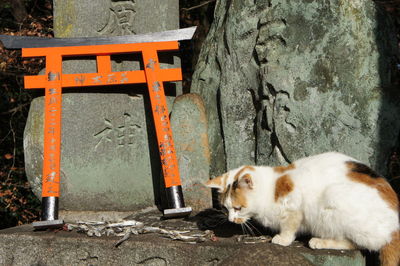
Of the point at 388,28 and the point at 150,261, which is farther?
the point at 388,28

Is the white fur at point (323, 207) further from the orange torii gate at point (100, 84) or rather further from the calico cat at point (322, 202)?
the orange torii gate at point (100, 84)

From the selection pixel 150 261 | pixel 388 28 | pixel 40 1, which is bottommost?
pixel 150 261

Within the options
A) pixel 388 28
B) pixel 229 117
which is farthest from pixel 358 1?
pixel 229 117

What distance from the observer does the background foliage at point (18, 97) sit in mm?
7402

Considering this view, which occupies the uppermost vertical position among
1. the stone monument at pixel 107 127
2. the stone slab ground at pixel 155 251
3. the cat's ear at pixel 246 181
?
the stone monument at pixel 107 127

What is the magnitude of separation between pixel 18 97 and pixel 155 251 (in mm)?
5169

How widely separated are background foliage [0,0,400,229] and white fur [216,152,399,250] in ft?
14.2

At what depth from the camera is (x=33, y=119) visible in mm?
4789

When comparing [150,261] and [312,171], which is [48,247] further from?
[312,171]

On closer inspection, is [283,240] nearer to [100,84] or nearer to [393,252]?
[393,252]

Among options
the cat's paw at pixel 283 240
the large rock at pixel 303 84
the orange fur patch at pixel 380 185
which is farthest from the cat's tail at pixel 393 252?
the large rock at pixel 303 84

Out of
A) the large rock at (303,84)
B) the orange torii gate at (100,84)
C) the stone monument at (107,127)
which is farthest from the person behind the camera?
the stone monument at (107,127)

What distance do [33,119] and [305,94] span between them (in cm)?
258

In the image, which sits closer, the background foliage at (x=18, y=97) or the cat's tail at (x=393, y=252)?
the cat's tail at (x=393, y=252)
